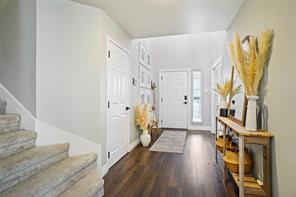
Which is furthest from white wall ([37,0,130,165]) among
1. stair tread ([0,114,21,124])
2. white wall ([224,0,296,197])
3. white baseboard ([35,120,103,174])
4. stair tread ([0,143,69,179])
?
white wall ([224,0,296,197])

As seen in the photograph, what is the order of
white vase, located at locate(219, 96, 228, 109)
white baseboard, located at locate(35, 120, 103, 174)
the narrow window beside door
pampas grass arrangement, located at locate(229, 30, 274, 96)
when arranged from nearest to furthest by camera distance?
pampas grass arrangement, located at locate(229, 30, 274, 96), white baseboard, located at locate(35, 120, 103, 174), white vase, located at locate(219, 96, 228, 109), the narrow window beside door

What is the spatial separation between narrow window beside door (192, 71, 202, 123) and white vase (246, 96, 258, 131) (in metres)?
4.44

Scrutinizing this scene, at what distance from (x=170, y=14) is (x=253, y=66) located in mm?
1605

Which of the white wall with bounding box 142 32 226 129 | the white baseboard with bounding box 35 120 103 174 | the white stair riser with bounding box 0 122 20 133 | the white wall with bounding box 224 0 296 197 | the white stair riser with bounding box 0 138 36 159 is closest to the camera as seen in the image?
the white wall with bounding box 224 0 296 197

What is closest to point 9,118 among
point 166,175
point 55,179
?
point 55,179

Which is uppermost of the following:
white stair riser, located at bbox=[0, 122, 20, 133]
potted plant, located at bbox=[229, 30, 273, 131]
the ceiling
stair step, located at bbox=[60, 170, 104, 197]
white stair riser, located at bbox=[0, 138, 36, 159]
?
the ceiling

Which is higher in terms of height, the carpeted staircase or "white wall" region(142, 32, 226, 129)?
"white wall" region(142, 32, 226, 129)

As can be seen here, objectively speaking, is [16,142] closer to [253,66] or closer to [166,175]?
[166,175]

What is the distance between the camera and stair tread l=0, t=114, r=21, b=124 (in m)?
1.91

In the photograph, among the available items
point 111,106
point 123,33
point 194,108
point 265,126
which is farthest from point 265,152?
point 194,108

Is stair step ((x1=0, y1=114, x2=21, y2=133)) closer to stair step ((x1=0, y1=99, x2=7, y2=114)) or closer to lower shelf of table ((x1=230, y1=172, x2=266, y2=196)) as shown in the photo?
stair step ((x1=0, y1=99, x2=7, y2=114))

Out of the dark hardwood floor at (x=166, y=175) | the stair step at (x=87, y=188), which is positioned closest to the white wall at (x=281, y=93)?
the dark hardwood floor at (x=166, y=175)

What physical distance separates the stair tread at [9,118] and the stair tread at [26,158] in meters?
0.41

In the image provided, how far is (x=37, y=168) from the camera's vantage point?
1723 millimetres
